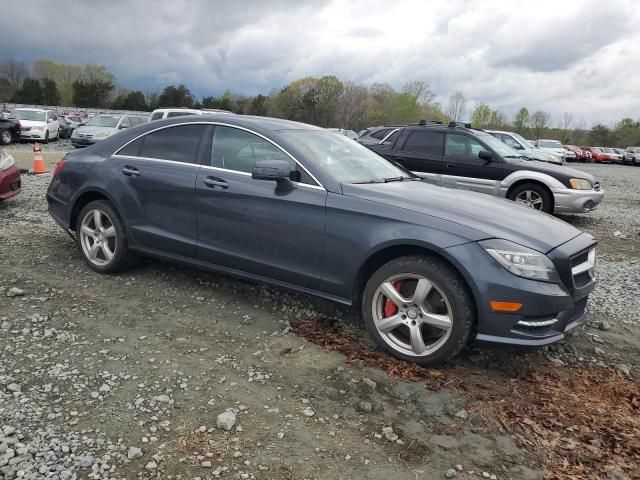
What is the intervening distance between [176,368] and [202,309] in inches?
40.9

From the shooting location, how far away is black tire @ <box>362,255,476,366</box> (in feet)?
11.0

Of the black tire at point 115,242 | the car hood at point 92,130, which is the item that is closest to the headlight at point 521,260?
the black tire at point 115,242

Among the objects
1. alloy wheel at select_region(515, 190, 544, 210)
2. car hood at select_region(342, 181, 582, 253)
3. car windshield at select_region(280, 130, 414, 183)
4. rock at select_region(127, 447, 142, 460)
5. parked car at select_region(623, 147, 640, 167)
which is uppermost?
parked car at select_region(623, 147, 640, 167)

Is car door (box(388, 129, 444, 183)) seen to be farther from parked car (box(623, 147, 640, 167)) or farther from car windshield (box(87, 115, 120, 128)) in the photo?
parked car (box(623, 147, 640, 167))

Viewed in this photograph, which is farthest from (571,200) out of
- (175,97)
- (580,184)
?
(175,97)

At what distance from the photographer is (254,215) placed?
414cm

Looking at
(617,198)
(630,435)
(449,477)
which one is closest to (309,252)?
(449,477)

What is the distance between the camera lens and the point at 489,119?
363 feet

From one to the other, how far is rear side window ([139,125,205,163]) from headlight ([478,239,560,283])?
2.63 meters

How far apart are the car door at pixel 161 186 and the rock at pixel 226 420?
6.37 feet

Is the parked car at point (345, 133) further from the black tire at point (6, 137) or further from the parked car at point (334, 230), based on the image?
the black tire at point (6, 137)

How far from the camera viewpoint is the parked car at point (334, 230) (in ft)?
11.0

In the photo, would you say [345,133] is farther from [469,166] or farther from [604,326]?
[604,326]

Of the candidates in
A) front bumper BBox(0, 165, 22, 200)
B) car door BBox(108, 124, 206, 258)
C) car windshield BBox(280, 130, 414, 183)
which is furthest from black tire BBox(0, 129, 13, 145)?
car windshield BBox(280, 130, 414, 183)
